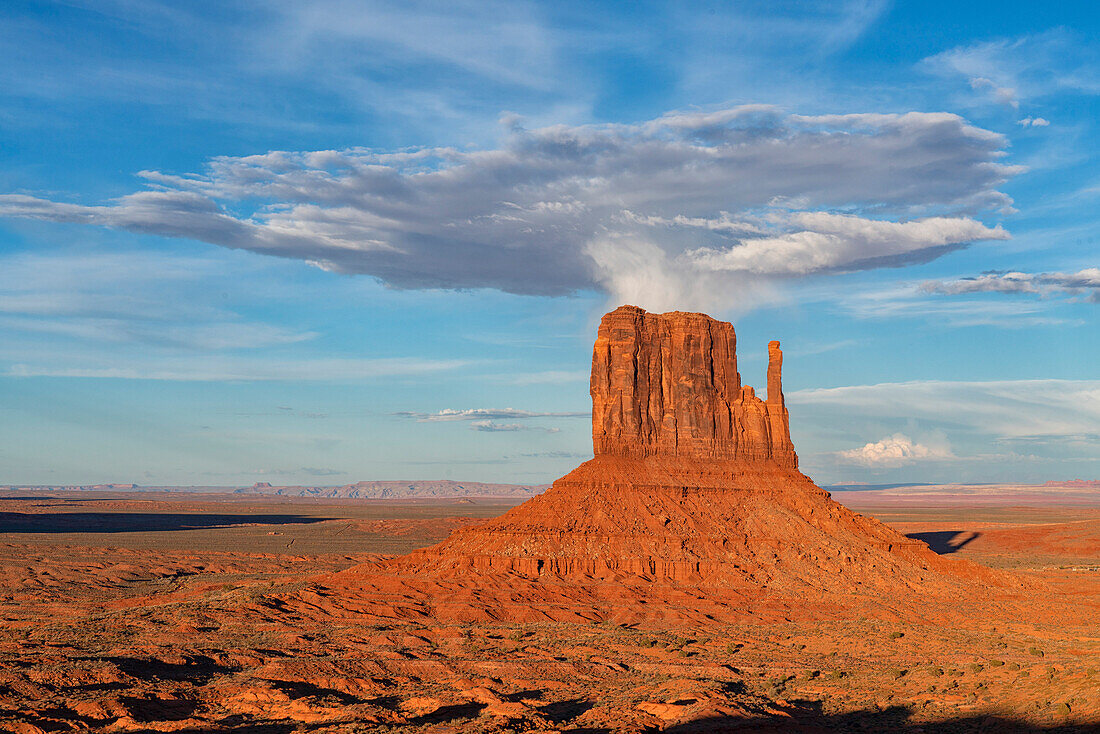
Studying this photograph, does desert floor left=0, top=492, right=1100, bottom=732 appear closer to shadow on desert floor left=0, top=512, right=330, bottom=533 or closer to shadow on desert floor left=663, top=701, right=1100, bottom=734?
shadow on desert floor left=663, top=701, right=1100, bottom=734

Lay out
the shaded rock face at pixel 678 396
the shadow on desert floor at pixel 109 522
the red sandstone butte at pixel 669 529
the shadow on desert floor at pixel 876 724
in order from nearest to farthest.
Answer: the shadow on desert floor at pixel 876 724
the red sandstone butte at pixel 669 529
the shaded rock face at pixel 678 396
the shadow on desert floor at pixel 109 522

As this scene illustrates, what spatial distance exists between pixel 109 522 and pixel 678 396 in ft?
409

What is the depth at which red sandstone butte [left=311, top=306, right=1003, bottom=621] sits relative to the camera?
2124 inches

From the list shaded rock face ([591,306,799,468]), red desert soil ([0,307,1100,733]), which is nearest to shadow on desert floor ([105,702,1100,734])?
red desert soil ([0,307,1100,733])

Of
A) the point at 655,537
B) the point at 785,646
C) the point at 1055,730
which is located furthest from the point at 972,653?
the point at 655,537

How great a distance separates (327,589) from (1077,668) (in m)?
40.2

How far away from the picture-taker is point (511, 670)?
114 feet

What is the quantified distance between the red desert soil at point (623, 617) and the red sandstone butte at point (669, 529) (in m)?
0.17

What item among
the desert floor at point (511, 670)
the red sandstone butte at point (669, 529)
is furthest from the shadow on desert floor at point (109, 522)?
the red sandstone butte at point (669, 529)

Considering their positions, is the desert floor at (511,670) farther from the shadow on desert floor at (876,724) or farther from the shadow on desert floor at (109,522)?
the shadow on desert floor at (109,522)

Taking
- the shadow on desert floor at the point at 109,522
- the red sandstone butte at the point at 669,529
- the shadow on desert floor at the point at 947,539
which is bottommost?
the shadow on desert floor at the point at 947,539

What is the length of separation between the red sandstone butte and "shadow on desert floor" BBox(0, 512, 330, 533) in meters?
92.1

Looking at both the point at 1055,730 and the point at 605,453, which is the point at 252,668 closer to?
the point at 1055,730

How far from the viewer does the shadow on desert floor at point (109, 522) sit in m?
132
